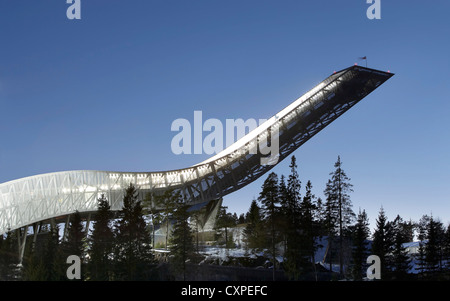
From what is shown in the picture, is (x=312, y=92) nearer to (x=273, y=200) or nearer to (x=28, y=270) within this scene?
(x=273, y=200)

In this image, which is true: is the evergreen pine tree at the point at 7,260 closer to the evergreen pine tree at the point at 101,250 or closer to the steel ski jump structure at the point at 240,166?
the evergreen pine tree at the point at 101,250

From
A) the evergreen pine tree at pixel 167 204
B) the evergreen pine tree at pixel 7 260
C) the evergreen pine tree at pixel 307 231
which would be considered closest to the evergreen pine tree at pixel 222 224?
the evergreen pine tree at pixel 167 204

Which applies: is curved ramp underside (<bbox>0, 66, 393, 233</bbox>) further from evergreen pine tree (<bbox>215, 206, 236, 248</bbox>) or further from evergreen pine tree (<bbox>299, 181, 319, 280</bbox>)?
evergreen pine tree (<bbox>299, 181, 319, 280</bbox>)

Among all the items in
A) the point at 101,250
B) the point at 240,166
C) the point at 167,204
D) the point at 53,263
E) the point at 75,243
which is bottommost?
the point at 53,263

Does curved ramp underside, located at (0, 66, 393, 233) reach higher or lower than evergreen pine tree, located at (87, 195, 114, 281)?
higher

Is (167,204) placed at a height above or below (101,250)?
above

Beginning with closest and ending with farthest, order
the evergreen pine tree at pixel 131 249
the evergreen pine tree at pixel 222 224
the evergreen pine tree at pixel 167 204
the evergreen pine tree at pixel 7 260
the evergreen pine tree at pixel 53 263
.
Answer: the evergreen pine tree at pixel 131 249 → the evergreen pine tree at pixel 53 263 → the evergreen pine tree at pixel 7 260 → the evergreen pine tree at pixel 167 204 → the evergreen pine tree at pixel 222 224

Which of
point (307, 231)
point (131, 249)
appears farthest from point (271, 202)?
point (131, 249)

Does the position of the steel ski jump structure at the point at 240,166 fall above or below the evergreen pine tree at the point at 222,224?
above

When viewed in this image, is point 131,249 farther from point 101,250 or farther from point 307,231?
point 307,231

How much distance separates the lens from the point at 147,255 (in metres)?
45.8

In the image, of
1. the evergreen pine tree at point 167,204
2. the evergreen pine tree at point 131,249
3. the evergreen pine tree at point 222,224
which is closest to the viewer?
the evergreen pine tree at point 131,249

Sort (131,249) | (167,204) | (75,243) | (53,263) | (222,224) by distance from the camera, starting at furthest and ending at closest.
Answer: (222,224)
(167,204)
(75,243)
(53,263)
(131,249)

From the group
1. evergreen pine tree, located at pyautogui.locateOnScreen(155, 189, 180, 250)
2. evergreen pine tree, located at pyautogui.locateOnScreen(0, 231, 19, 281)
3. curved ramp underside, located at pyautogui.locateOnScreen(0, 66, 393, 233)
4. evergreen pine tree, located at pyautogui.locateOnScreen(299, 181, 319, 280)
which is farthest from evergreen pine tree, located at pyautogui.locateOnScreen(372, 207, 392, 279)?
evergreen pine tree, located at pyautogui.locateOnScreen(0, 231, 19, 281)
